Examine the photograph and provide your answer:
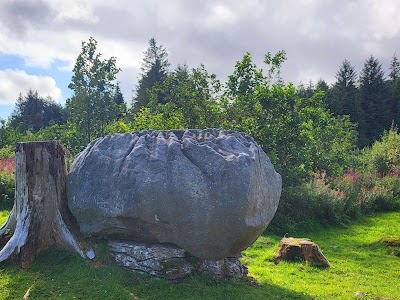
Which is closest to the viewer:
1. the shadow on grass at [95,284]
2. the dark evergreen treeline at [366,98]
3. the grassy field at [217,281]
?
the shadow on grass at [95,284]

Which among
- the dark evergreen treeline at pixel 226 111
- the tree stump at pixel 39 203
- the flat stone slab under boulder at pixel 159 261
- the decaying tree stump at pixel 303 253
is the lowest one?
the decaying tree stump at pixel 303 253

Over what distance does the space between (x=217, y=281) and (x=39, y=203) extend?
3415mm

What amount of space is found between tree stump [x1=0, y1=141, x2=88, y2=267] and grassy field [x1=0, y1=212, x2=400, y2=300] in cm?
24

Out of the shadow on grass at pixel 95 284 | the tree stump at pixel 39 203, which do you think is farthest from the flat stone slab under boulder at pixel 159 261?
the tree stump at pixel 39 203

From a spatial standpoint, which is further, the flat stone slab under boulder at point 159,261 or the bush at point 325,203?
the bush at point 325,203

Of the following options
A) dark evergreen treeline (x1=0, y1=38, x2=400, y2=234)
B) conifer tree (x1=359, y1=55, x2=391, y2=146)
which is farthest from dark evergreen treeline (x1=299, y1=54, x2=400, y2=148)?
dark evergreen treeline (x1=0, y1=38, x2=400, y2=234)

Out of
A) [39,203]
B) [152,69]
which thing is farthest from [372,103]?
[39,203]

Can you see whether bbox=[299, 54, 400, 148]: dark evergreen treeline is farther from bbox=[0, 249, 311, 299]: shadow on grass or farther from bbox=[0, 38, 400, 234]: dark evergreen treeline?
bbox=[0, 249, 311, 299]: shadow on grass

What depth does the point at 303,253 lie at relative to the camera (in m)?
10.2

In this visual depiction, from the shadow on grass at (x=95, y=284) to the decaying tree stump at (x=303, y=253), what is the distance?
2.74 m

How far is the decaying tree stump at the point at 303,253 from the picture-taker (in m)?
10.1

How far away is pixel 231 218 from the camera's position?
659 centimetres

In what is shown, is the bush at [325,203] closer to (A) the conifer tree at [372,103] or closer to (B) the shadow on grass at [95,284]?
(B) the shadow on grass at [95,284]

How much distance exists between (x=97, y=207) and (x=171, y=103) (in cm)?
945
